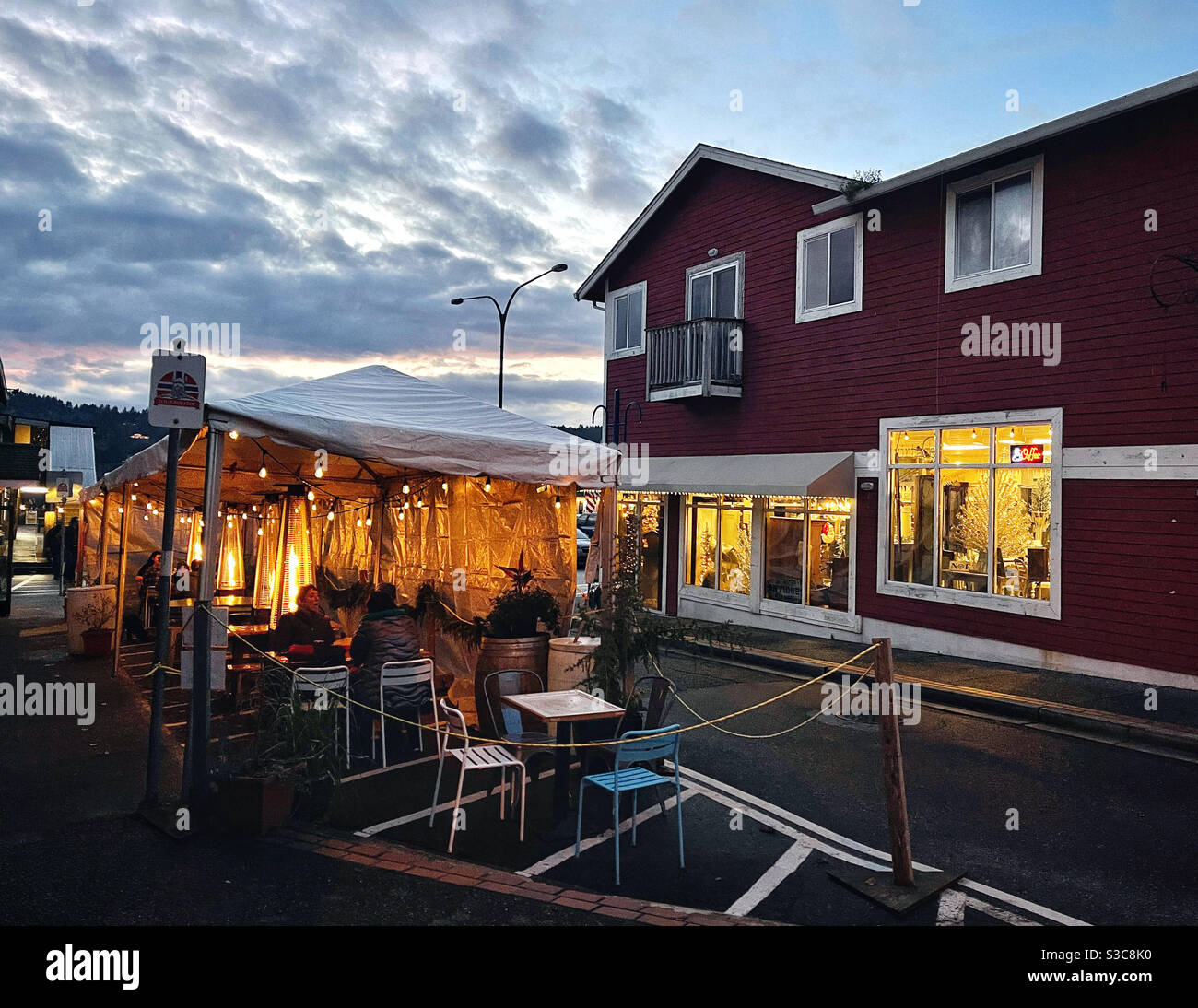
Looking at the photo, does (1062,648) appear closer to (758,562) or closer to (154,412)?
(758,562)

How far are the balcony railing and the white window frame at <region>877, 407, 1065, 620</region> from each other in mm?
3521

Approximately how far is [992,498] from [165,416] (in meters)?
10.7

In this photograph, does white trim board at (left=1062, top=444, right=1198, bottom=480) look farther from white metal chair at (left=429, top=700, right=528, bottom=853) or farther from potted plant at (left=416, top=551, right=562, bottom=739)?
white metal chair at (left=429, top=700, right=528, bottom=853)

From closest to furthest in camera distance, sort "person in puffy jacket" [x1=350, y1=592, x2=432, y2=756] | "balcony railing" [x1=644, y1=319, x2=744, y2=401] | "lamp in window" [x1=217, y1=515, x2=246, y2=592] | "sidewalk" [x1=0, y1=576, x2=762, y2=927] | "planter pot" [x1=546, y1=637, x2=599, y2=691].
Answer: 1. "sidewalk" [x1=0, y1=576, x2=762, y2=927]
2. "person in puffy jacket" [x1=350, y1=592, x2=432, y2=756]
3. "planter pot" [x1=546, y1=637, x2=599, y2=691]
4. "lamp in window" [x1=217, y1=515, x2=246, y2=592]
5. "balcony railing" [x1=644, y1=319, x2=744, y2=401]

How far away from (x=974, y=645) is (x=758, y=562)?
4.73 meters

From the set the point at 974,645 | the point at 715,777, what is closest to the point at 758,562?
the point at 974,645

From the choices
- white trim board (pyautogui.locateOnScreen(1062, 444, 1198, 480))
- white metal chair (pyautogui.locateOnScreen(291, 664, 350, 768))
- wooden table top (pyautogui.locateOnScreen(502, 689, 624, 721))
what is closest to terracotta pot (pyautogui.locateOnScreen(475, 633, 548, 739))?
white metal chair (pyautogui.locateOnScreen(291, 664, 350, 768))

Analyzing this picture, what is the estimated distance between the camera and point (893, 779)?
512 centimetres

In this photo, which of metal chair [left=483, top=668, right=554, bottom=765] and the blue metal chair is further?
metal chair [left=483, top=668, right=554, bottom=765]

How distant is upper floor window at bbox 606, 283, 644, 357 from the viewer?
1994 centimetres

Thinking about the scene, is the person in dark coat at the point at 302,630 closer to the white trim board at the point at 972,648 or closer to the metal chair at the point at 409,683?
the metal chair at the point at 409,683

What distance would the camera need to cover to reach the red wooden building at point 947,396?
10984mm

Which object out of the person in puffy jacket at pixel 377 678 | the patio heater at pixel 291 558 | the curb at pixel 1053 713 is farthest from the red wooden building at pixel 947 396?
the person in puffy jacket at pixel 377 678

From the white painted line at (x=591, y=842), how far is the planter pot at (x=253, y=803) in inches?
62.1
